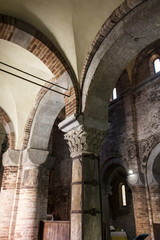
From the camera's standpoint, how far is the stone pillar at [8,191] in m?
6.07

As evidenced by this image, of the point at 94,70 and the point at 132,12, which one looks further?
the point at 94,70

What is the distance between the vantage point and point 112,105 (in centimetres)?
1092

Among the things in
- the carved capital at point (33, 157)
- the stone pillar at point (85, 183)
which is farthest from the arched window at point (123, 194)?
the stone pillar at point (85, 183)

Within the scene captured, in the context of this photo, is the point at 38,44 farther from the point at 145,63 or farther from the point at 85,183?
the point at 145,63

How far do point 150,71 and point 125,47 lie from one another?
19.0ft

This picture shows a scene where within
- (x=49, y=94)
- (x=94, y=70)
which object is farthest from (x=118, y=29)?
(x=49, y=94)

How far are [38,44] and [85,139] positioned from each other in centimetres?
243

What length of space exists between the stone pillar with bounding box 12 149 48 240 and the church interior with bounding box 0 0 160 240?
0.03 metres

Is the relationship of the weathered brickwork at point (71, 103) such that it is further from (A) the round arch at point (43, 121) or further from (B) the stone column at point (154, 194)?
(B) the stone column at point (154, 194)

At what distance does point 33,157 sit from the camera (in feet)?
21.4

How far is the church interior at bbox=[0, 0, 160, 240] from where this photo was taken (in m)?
4.08

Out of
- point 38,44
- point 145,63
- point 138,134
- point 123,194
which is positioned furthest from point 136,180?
point 38,44

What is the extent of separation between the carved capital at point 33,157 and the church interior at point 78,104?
0.03m

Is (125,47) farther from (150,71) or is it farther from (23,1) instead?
(150,71)
